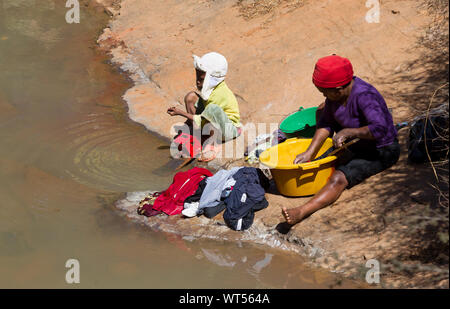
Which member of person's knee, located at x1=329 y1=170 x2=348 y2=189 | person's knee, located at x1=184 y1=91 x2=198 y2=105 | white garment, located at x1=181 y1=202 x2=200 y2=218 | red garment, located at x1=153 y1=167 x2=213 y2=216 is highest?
person's knee, located at x1=184 y1=91 x2=198 y2=105

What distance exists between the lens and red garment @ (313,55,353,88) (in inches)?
187

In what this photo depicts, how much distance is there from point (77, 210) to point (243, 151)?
6.39 ft

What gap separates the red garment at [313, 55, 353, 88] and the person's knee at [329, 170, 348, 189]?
0.76m

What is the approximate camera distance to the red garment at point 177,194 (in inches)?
216

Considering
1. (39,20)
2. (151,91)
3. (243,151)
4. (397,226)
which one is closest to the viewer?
(397,226)

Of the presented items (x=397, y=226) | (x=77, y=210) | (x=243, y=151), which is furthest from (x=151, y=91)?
(x=397, y=226)

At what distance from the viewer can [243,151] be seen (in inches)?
258

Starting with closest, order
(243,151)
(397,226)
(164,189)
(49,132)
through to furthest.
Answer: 1. (397,226)
2. (164,189)
3. (243,151)
4. (49,132)

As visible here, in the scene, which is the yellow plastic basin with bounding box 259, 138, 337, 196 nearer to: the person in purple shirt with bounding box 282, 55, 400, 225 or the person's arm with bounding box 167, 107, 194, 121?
the person in purple shirt with bounding box 282, 55, 400, 225

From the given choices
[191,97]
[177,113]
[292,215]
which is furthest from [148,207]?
[191,97]

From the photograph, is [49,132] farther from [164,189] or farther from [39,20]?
[39,20]

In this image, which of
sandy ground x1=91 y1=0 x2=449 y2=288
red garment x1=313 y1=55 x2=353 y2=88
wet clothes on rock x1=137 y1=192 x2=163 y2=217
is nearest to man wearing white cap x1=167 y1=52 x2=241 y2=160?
sandy ground x1=91 y1=0 x2=449 y2=288

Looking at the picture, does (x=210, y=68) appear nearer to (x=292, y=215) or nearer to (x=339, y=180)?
(x=339, y=180)

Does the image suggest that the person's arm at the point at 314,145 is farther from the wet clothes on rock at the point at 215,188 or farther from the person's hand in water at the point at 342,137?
the wet clothes on rock at the point at 215,188
